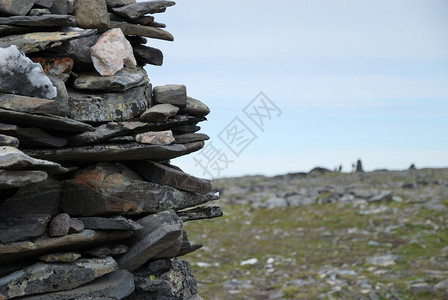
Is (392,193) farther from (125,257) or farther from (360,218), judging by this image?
(125,257)

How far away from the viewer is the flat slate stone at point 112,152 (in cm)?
814

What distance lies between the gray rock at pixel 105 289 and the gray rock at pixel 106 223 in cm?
83

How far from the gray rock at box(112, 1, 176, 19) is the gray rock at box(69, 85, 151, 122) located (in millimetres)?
1440

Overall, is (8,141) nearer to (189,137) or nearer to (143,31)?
(189,137)

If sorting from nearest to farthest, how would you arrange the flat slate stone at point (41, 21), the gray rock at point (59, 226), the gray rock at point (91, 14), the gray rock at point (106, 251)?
1. the gray rock at point (59, 226)
2. the flat slate stone at point (41, 21)
3. the gray rock at point (106, 251)
4. the gray rock at point (91, 14)

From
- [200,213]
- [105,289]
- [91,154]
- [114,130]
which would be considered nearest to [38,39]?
[114,130]

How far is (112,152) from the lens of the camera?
8508 mm

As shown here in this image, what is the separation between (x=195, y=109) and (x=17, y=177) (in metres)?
4.06

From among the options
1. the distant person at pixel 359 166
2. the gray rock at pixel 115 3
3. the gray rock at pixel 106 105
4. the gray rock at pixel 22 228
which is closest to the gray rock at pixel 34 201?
the gray rock at pixel 22 228

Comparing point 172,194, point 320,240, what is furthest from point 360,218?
point 172,194

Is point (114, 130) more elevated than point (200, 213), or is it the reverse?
point (114, 130)

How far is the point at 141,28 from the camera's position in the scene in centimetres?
988

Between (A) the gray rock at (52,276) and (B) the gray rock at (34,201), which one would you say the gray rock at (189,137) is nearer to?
(B) the gray rock at (34,201)

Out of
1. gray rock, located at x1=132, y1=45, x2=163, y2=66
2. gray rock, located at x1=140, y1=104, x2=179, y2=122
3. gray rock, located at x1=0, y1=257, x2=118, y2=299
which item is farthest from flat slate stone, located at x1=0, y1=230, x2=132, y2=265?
gray rock, located at x1=132, y1=45, x2=163, y2=66
